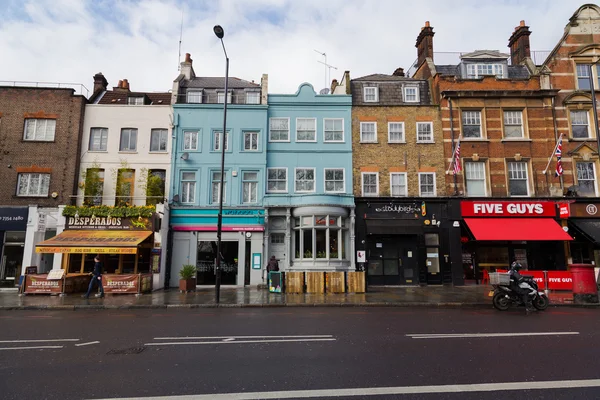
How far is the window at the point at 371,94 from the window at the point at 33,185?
19.5 metres

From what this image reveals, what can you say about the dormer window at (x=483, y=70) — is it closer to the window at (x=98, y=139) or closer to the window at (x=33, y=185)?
the window at (x=98, y=139)

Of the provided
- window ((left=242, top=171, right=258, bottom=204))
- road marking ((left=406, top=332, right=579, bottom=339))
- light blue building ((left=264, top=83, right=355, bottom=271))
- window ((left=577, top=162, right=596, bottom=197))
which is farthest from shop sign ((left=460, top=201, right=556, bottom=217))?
road marking ((left=406, top=332, right=579, bottom=339))

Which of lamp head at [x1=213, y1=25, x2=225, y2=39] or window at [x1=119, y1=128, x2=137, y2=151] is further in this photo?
window at [x1=119, y1=128, x2=137, y2=151]

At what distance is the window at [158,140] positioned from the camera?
22656 millimetres

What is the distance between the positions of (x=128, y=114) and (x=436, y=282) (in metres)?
20.6

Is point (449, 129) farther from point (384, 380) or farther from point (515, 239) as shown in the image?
Result: point (384, 380)

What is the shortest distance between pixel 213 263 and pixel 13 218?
436 inches

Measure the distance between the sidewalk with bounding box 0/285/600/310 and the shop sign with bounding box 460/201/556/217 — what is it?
542 cm

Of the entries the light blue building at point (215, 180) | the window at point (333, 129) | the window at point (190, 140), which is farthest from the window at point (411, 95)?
the window at point (190, 140)

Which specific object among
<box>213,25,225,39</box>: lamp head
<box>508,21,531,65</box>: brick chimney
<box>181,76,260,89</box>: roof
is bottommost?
<box>213,25,225,39</box>: lamp head

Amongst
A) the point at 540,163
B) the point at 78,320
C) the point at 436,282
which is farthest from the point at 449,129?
the point at 78,320

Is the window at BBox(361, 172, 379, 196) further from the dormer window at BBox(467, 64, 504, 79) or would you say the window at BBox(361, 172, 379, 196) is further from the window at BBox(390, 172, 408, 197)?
the dormer window at BBox(467, 64, 504, 79)

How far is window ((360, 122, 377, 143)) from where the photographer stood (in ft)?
75.7

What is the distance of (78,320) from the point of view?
11.1 meters
